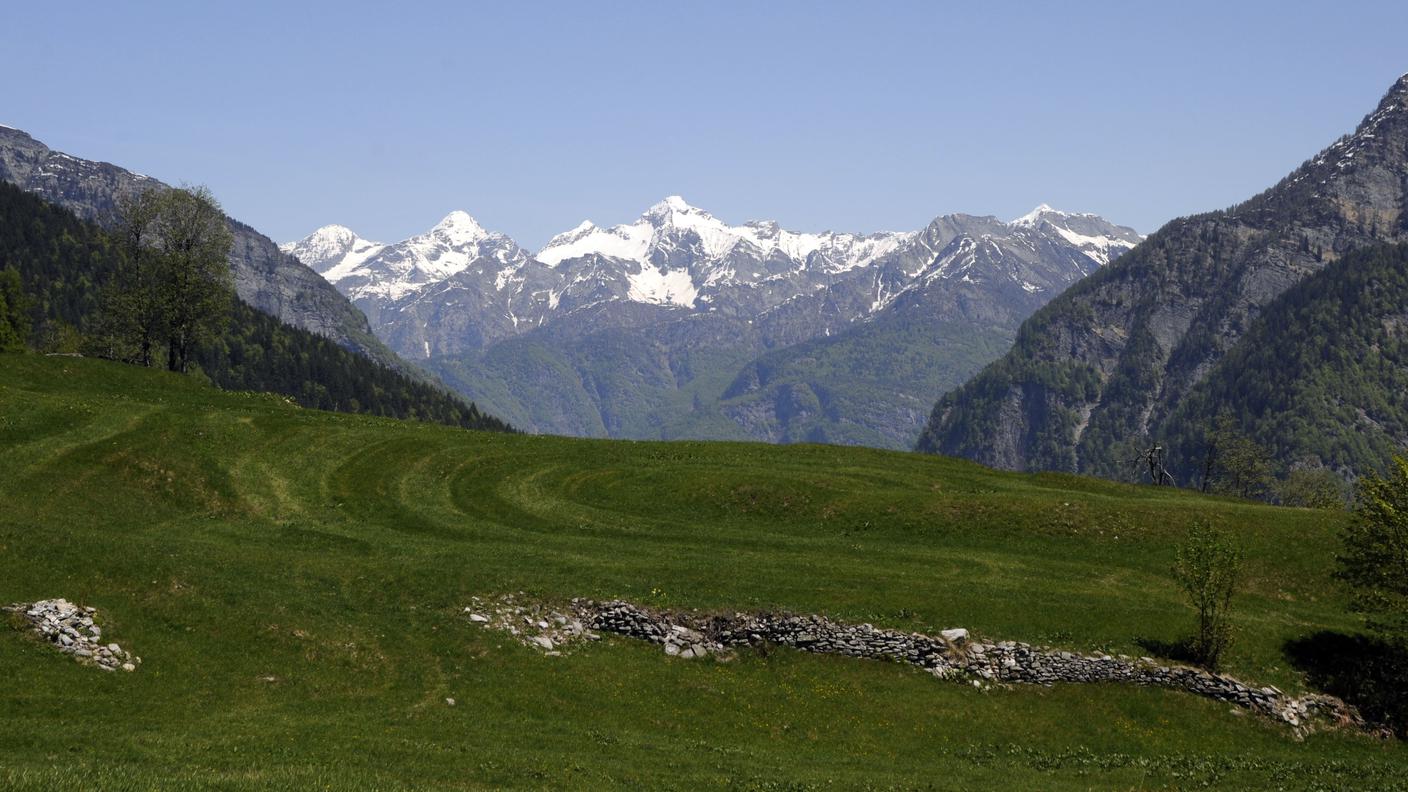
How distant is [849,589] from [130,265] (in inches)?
3878

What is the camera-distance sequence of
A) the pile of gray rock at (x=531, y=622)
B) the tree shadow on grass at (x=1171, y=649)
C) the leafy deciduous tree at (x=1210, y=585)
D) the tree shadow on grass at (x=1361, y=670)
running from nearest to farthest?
the pile of gray rock at (x=531, y=622)
the tree shadow on grass at (x=1361, y=670)
the leafy deciduous tree at (x=1210, y=585)
the tree shadow on grass at (x=1171, y=649)

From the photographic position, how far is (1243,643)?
178 feet

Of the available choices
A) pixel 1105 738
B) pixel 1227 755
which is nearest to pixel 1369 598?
pixel 1227 755

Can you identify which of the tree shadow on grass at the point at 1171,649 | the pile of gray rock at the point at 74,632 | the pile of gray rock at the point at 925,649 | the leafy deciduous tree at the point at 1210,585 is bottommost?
the pile of gray rock at the point at 74,632

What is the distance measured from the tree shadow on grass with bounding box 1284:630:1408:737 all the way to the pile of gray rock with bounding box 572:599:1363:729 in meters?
1.22

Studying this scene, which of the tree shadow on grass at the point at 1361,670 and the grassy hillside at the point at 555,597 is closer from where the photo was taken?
the grassy hillside at the point at 555,597

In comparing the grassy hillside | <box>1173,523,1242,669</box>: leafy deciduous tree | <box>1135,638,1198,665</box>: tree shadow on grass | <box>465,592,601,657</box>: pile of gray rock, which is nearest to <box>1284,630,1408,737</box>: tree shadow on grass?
the grassy hillside

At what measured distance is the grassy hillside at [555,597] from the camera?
35.9 meters

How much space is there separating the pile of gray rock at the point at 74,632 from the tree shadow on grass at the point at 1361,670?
5590cm

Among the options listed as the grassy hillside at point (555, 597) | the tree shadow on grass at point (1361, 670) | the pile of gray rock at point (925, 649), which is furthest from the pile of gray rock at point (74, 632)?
the tree shadow on grass at point (1361, 670)

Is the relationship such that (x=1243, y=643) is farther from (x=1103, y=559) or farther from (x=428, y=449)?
(x=428, y=449)

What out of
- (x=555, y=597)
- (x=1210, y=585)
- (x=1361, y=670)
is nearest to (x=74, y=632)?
(x=555, y=597)

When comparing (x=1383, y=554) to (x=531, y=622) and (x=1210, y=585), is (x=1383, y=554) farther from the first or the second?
(x=531, y=622)

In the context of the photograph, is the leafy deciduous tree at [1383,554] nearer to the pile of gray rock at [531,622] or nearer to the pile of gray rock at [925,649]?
the pile of gray rock at [925,649]
